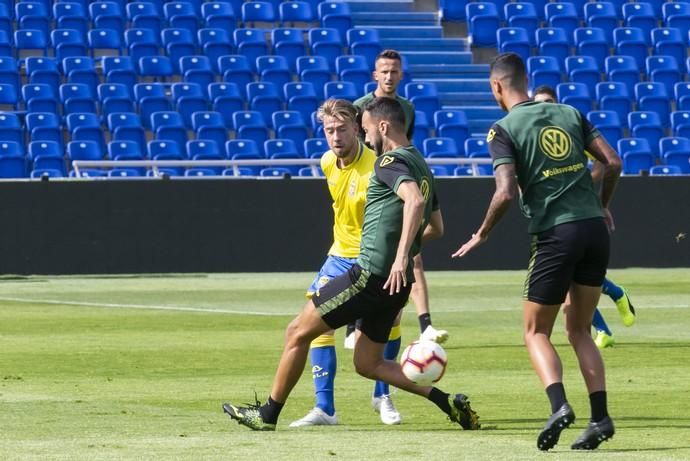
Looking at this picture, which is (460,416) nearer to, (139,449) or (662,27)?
(139,449)

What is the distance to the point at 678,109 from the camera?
31.7 m

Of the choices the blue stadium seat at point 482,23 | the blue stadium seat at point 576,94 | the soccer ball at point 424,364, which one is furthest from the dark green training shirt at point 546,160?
the blue stadium seat at point 482,23

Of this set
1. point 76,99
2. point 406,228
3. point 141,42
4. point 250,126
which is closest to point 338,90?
point 250,126

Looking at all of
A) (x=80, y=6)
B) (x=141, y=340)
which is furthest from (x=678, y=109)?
(x=141, y=340)

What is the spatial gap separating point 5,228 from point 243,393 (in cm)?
1384

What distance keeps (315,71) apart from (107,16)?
4116 millimetres

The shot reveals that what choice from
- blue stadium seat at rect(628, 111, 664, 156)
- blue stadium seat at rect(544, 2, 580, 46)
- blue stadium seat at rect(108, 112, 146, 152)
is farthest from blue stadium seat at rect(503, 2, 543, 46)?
blue stadium seat at rect(108, 112, 146, 152)

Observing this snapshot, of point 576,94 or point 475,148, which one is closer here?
point 475,148

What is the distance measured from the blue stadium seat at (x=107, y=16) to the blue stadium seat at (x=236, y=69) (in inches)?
84.3

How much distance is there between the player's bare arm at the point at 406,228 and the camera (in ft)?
27.0

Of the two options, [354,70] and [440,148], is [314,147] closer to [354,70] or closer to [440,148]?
[440,148]

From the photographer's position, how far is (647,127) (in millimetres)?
30312

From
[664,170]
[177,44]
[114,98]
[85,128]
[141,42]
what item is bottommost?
[664,170]

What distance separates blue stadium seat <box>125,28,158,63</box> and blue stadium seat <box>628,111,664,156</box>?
31.0ft
